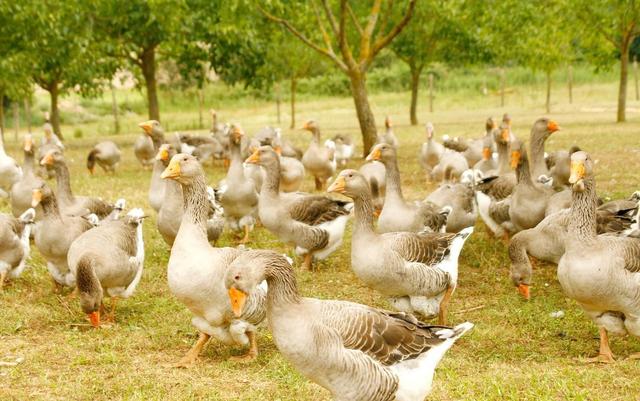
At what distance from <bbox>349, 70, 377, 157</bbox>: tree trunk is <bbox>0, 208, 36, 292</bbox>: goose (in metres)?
11.1

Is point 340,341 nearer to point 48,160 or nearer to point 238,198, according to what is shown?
point 238,198

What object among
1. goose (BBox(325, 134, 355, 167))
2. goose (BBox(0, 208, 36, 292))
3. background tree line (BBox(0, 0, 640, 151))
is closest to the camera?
goose (BBox(0, 208, 36, 292))

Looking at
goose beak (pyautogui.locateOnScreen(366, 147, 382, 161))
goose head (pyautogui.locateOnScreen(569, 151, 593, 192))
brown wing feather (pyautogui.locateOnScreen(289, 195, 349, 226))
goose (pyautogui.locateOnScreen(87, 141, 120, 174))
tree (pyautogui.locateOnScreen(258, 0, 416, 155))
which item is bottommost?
goose (pyautogui.locateOnScreen(87, 141, 120, 174))

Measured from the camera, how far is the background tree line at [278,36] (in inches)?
715

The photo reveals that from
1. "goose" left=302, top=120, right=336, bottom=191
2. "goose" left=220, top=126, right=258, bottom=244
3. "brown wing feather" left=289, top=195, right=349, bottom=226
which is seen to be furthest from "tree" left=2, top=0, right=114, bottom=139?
"brown wing feather" left=289, top=195, right=349, bottom=226

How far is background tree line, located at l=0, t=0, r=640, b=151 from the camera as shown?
59.6 ft

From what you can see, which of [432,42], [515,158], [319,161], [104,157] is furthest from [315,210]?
[432,42]

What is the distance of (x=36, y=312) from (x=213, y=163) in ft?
39.9

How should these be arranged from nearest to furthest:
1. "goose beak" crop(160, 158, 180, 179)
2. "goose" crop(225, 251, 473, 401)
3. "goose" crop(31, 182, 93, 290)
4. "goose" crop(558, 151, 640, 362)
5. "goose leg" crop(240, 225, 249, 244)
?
"goose" crop(225, 251, 473, 401)
"goose" crop(558, 151, 640, 362)
"goose beak" crop(160, 158, 180, 179)
"goose" crop(31, 182, 93, 290)
"goose leg" crop(240, 225, 249, 244)

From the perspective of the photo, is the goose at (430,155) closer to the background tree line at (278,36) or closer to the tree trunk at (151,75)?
the background tree line at (278,36)

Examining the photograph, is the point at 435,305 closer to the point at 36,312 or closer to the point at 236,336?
the point at 236,336

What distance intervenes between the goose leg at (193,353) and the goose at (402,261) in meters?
1.43

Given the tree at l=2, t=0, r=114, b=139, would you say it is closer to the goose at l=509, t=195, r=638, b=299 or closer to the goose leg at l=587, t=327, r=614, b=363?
the goose at l=509, t=195, r=638, b=299

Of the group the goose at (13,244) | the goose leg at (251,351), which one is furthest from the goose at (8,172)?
the goose leg at (251,351)
